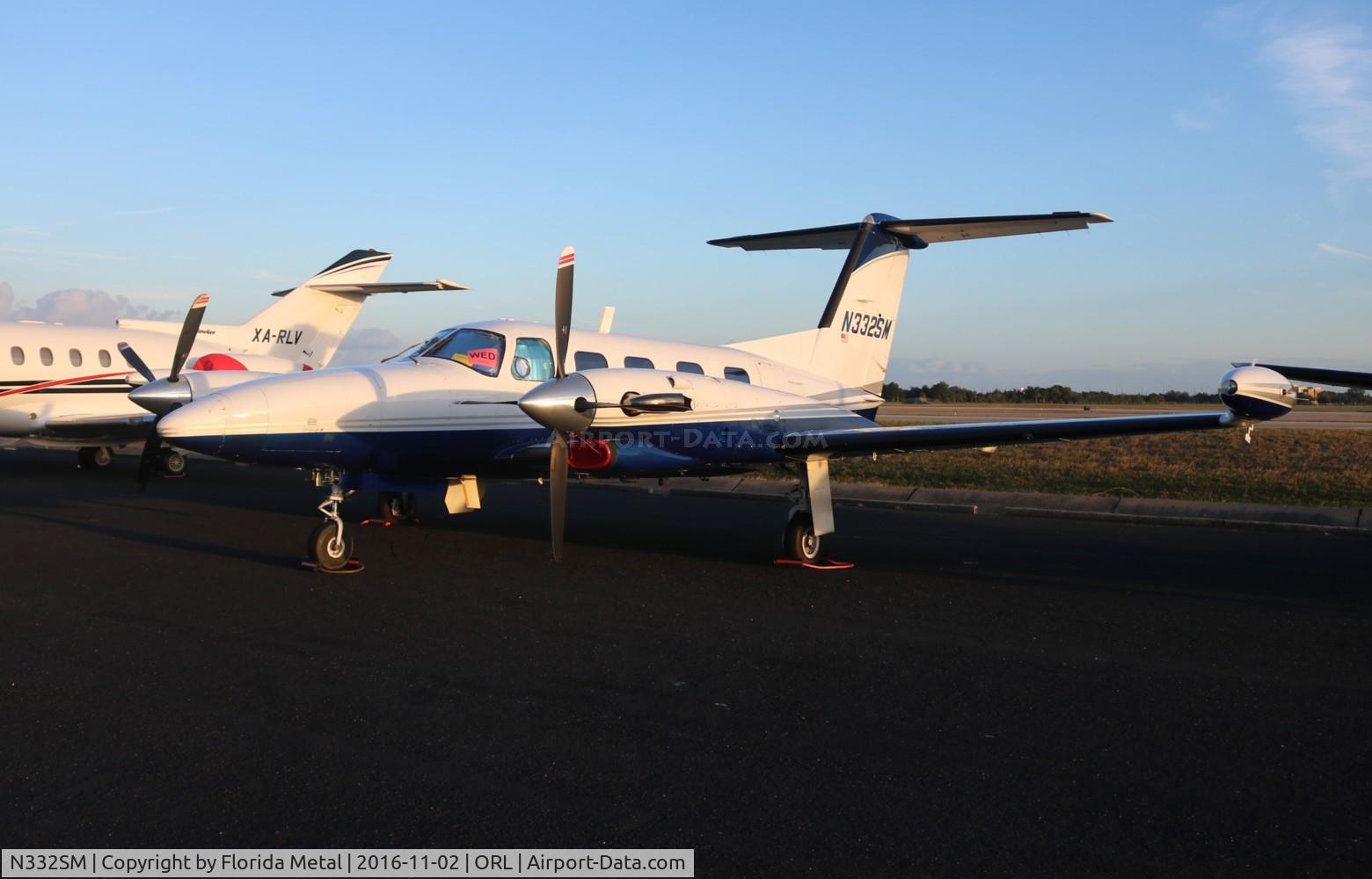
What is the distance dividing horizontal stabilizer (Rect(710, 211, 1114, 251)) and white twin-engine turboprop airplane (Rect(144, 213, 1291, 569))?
0.23 m

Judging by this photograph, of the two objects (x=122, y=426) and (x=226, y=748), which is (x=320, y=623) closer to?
(x=226, y=748)

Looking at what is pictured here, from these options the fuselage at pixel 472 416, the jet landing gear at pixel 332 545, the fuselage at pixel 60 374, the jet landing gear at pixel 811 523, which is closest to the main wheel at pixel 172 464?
the fuselage at pixel 60 374

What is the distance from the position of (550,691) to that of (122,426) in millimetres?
18934

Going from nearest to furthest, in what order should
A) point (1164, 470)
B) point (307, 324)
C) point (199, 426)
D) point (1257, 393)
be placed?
1. point (1257, 393)
2. point (199, 426)
3. point (1164, 470)
4. point (307, 324)

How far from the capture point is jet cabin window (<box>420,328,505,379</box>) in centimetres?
1215

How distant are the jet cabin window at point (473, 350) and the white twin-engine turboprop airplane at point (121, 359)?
755 cm

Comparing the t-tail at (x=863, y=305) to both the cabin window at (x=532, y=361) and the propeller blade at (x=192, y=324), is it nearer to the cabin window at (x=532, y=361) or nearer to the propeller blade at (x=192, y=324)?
the cabin window at (x=532, y=361)

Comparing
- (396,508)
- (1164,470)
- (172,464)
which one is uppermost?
(1164,470)

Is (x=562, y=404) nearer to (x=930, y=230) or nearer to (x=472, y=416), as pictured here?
(x=472, y=416)

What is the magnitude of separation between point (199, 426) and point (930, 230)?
10451 millimetres

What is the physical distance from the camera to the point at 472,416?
11906mm

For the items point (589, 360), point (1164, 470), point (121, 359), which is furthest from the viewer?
point (121, 359)

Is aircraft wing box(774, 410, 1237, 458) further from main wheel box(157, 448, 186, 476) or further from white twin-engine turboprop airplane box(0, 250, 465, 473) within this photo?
main wheel box(157, 448, 186, 476)

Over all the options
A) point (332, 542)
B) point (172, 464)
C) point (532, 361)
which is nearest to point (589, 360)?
point (532, 361)
